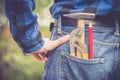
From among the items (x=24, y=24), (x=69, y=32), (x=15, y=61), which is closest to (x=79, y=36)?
(x=69, y=32)

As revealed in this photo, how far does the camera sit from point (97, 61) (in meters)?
0.87

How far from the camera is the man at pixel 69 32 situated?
0.87 m

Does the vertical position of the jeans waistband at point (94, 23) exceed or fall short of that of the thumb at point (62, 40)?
it exceeds it

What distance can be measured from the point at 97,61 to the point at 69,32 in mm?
93

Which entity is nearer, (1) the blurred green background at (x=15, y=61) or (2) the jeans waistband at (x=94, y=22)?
(2) the jeans waistband at (x=94, y=22)

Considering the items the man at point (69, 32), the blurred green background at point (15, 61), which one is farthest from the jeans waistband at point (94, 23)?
the blurred green background at point (15, 61)

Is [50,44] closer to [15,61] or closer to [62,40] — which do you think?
[62,40]

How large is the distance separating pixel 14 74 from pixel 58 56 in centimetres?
100

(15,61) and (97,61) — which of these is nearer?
(97,61)

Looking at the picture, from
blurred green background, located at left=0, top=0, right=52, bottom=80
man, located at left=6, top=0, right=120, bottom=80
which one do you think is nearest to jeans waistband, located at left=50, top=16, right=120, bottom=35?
man, located at left=6, top=0, right=120, bottom=80

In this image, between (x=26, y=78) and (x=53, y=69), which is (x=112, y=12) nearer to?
(x=53, y=69)

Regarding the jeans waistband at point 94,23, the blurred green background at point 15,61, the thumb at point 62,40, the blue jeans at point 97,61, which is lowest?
the blurred green background at point 15,61

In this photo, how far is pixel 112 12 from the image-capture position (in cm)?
88

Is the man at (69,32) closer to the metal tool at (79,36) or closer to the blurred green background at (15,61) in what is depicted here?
the metal tool at (79,36)
